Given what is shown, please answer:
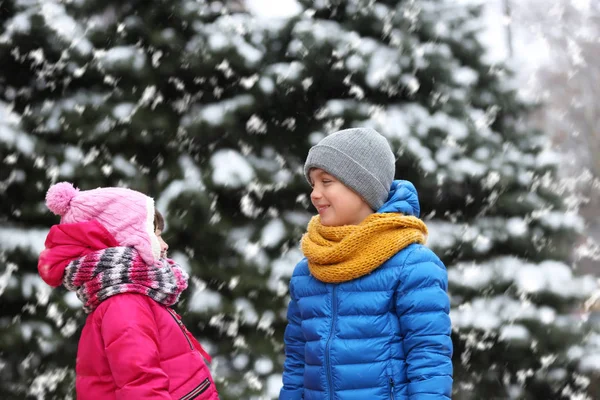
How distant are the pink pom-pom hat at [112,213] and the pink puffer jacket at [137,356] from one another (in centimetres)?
20

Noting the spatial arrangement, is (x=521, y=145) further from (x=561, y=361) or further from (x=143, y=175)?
(x=143, y=175)

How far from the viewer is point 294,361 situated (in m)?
2.41

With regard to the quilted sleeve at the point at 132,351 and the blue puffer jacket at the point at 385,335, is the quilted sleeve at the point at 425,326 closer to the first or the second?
the blue puffer jacket at the point at 385,335

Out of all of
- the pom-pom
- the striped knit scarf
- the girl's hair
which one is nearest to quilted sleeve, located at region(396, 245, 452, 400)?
the striped knit scarf

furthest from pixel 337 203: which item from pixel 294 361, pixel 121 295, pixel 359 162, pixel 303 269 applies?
pixel 121 295

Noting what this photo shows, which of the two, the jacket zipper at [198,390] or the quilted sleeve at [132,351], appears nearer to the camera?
the quilted sleeve at [132,351]

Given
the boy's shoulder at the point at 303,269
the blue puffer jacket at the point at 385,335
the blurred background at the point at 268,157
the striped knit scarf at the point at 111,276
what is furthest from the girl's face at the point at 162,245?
the blurred background at the point at 268,157

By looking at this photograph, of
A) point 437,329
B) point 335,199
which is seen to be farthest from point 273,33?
point 437,329

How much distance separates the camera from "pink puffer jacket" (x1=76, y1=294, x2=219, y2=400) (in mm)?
2027

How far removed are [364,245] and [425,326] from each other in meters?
0.33

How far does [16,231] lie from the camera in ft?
12.4

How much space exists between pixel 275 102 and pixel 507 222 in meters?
1.69

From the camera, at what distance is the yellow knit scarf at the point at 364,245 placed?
7.05ft

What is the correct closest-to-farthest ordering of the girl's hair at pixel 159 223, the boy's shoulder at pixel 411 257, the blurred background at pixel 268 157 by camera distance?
1. the boy's shoulder at pixel 411 257
2. the girl's hair at pixel 159 223
3. the blurred background at pixel 268 157
